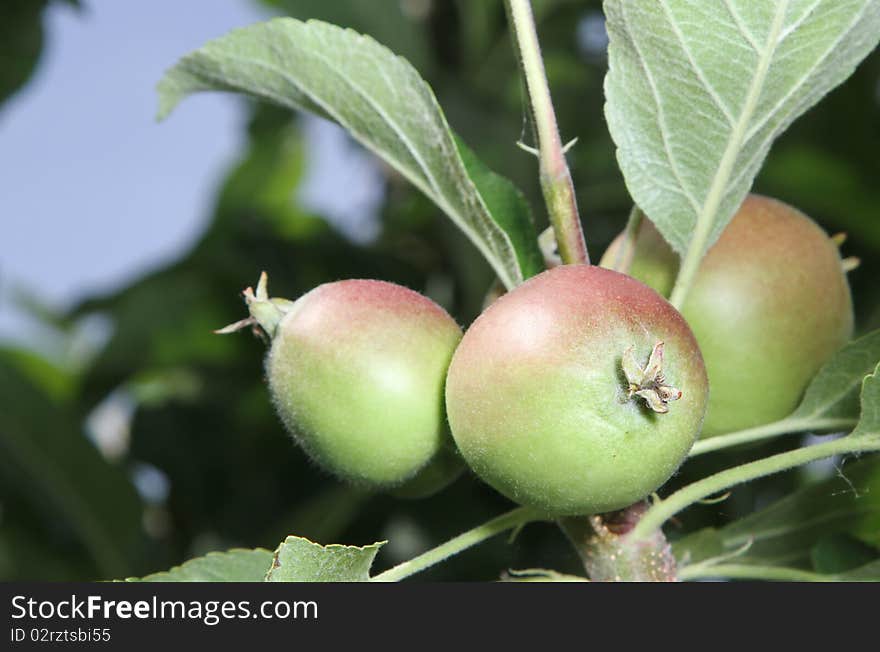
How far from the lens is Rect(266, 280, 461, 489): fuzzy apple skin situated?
867 millimetres

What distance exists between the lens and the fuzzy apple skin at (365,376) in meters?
0.87

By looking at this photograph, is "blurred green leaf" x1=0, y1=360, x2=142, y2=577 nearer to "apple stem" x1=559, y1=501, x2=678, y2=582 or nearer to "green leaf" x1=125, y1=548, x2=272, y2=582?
"green leaf" x1=125, y1=548, x2=272, y2=582

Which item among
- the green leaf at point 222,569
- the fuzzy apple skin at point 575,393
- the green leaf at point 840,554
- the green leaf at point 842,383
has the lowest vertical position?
the green leaf at point 840,554

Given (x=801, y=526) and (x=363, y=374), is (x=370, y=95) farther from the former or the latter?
(x=801, y=526)

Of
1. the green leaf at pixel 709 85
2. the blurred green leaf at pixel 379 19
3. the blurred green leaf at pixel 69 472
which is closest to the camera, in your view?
the green leaf at pixel 709 85

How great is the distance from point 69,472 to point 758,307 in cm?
157

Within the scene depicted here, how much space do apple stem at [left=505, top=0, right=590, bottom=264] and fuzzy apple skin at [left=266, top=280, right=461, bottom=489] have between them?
130 mm

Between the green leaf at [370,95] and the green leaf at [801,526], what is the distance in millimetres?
377

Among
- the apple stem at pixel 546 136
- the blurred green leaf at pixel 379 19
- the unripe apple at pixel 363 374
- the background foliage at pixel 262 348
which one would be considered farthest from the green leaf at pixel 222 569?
the blurred green leaf at pixel 379 19

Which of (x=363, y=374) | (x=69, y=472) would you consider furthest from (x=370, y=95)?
(x=69, y=472)

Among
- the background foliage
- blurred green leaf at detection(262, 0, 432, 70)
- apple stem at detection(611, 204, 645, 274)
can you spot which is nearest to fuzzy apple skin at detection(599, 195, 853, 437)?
apple stem at detection(611, 204, 645, 274)

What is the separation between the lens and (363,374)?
0.86 metres

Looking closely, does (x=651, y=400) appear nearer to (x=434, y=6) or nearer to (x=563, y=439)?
(x=563, y=439)

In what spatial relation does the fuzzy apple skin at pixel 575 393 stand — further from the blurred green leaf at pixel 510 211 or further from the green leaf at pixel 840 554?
the green leaf at pixel 840 554
